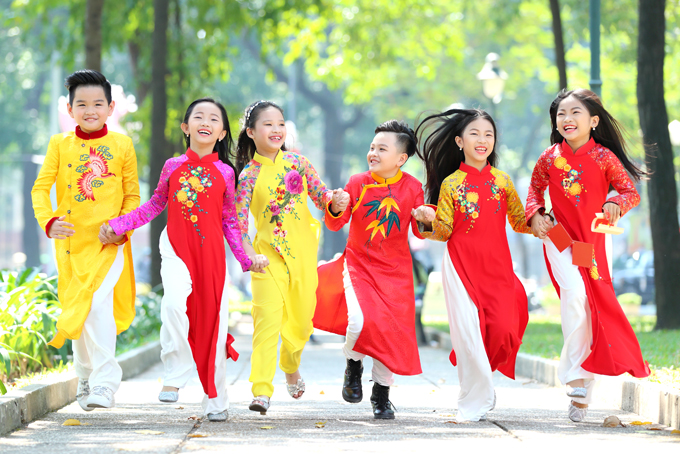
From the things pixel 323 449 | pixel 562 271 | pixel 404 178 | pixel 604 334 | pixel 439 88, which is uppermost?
pixel 439 88

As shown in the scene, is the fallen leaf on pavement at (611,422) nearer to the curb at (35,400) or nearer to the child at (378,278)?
the child at (378,278)

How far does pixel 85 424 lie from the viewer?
18.9 ft

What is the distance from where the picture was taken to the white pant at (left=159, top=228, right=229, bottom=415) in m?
5.69

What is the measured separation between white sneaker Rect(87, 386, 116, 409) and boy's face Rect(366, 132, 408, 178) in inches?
85.3

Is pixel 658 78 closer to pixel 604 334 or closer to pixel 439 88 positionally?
pixel 604 334

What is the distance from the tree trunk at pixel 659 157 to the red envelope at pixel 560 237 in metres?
6.35

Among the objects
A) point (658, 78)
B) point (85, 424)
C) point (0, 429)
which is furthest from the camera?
point (658, 78)

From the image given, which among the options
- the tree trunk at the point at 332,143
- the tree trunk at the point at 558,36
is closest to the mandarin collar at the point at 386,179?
the tree trunk at the point at 558,36

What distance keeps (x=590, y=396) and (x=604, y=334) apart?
1.39 ft

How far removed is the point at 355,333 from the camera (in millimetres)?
5930

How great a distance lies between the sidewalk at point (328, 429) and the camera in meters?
4.94

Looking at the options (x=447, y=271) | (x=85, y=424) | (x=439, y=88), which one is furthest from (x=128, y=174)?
(x=439, y=88)

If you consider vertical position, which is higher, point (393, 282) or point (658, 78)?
point (658, 78)

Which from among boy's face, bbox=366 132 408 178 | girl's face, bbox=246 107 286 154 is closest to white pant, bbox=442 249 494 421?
boy's face, bbox=366 132 408 178
